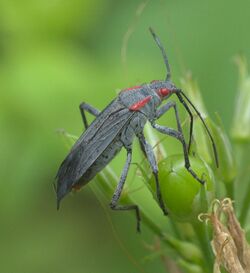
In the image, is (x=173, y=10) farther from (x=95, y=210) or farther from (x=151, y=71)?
(x=95, y=210)

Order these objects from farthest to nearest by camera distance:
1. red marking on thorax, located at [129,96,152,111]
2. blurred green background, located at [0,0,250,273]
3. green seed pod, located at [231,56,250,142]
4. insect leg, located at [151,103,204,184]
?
blurred green background, located at [0,0,250,273]
green seed pod, located at [231,56,250,142]
red marking on thorax, located at [129,96,152,111]
insect leg, located at [151,103,204,184]

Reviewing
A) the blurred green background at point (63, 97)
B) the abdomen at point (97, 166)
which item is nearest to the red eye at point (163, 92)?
the abdomen at point (97, 166)

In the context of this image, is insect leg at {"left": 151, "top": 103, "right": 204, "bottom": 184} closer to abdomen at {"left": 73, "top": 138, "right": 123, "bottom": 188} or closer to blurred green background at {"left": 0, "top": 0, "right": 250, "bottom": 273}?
abdomen at {"left": 73, "top": 138, "right": 123, "bottom": 188}

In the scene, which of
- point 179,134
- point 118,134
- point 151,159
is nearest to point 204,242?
point 151,159

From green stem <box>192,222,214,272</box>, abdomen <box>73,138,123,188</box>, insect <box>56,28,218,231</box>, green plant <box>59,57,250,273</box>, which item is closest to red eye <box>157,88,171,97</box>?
insect <box>56,28,218,231</box>

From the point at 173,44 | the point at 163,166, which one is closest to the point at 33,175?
the point at 173,44

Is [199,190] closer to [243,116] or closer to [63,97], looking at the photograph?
[243,116]
